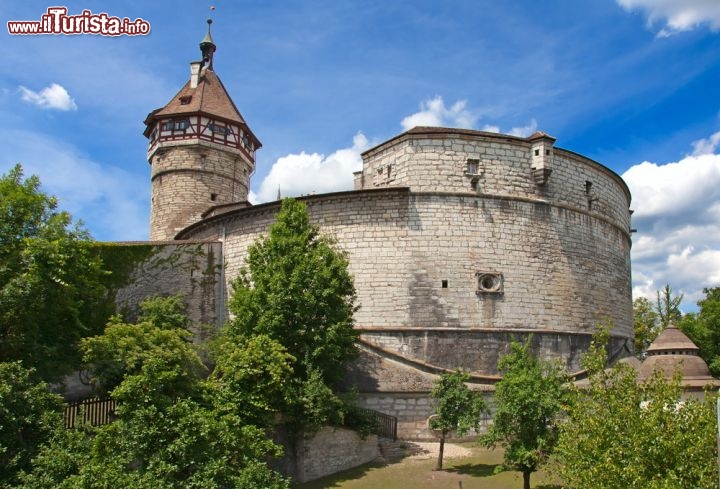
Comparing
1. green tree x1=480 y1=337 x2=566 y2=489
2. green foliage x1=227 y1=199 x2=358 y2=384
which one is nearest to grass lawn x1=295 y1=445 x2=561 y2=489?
green tree x1=480 y1=337 x2=566 y2=489

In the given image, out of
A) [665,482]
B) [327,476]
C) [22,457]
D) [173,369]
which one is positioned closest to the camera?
[665,482]

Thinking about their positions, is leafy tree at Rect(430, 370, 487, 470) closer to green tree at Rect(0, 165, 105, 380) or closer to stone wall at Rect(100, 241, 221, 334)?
green tree at Rect(0, 165, 105, 380)

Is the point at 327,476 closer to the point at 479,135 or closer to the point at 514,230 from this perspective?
→ the point at 514,230

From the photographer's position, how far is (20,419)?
13984mm

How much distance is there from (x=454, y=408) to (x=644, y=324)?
28.8m

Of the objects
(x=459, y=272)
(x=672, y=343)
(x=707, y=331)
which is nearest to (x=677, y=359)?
(x=672, y=343)

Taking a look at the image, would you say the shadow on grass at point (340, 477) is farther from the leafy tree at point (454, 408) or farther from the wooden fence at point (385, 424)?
the leafy tree at point (454, 408)

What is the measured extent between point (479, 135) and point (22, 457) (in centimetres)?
1753

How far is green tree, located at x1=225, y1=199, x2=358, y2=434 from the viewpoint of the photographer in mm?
17969

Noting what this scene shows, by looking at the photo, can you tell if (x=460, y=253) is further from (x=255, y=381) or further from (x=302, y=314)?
(x=255, y=381)

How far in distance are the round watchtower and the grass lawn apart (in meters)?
20.5

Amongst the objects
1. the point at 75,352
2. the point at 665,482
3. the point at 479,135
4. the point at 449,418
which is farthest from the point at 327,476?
the point at 479,135

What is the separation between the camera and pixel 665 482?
365 inches

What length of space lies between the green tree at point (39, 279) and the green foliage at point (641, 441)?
1155cm
